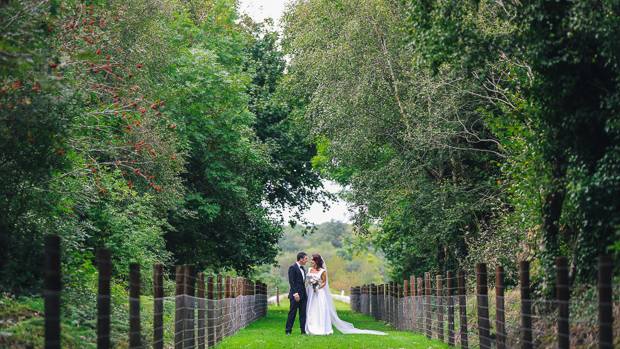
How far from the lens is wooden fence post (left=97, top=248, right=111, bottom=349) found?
538 cm

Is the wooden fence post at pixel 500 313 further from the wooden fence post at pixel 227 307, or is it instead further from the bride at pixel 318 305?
the bride at pixel 318 305

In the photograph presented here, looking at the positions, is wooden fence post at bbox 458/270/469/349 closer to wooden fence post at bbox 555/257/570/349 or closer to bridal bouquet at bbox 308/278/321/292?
wooden fence post at bbox 555/257/570/349

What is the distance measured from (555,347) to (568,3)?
463cm

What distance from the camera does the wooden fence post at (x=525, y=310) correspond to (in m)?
7.25

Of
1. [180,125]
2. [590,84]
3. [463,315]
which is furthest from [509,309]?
[180,125]

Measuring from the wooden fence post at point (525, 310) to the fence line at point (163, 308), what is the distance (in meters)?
4.22

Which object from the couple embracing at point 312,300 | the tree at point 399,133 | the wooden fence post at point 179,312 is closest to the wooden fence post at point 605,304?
the wooden fence post at point 179,312

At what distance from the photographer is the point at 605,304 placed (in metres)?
5.27

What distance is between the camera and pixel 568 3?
8.62 meters

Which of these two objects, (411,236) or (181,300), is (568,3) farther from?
(411,236)

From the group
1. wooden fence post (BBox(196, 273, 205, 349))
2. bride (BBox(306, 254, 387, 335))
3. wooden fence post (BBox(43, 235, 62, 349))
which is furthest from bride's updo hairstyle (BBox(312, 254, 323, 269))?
wooden fence post (BBox(43, 235, 62, 349))

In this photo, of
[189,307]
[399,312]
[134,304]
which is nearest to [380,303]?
[399,312]

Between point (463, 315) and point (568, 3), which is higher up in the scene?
point (568, 3)

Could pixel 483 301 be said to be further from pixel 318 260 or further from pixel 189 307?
pixel 318 260
